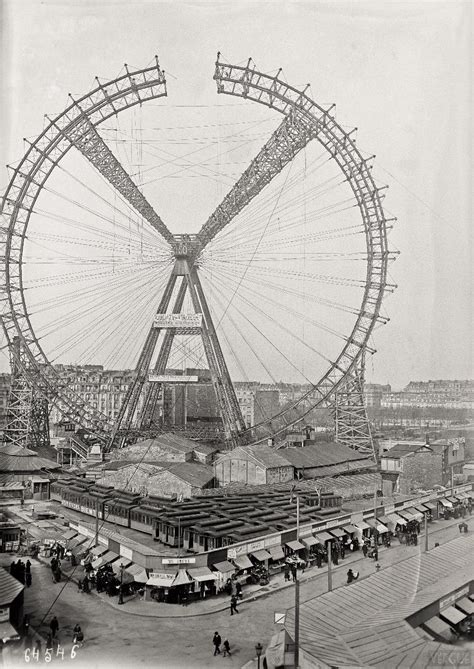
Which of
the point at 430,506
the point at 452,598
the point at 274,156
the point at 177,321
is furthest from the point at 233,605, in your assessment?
the point at 274,156

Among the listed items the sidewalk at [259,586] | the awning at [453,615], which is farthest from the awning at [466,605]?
the sidewalk at [259,586]

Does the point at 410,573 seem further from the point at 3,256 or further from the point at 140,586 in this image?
the point at 3,256

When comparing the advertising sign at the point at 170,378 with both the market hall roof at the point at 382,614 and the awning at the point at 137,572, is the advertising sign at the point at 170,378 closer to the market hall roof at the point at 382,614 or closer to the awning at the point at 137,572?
the awning at the point at 137,572

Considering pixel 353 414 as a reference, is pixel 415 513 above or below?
below

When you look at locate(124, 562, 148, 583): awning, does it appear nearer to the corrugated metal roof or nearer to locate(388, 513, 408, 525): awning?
the corrugated metal roof

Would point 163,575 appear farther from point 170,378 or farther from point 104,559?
point 170,378

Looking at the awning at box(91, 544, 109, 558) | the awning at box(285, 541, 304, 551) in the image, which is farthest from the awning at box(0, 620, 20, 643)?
the awning at box(285, 541, 304, 551)

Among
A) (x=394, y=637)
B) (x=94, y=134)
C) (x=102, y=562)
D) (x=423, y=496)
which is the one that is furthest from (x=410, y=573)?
(x=94, y=134)
